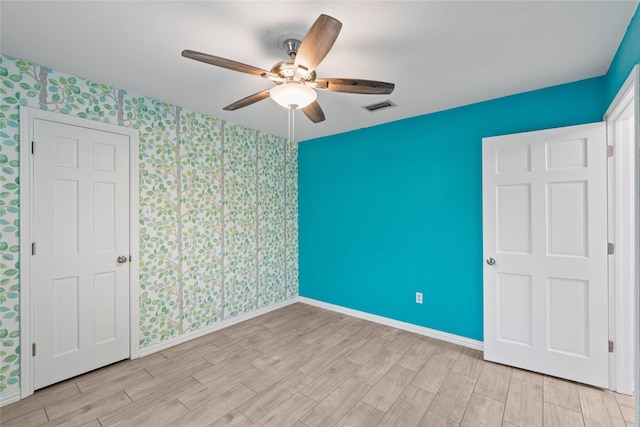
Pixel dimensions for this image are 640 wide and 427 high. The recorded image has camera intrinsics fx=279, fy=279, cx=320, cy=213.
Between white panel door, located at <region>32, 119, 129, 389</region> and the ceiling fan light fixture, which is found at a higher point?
the ceiling fan light fixture

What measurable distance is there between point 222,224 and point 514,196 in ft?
9.99

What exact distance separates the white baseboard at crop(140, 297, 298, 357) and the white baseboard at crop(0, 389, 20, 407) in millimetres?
811

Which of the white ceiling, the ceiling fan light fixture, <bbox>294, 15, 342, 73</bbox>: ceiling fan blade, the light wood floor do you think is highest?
the white ceiling

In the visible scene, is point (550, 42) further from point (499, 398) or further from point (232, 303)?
point (232, 303)

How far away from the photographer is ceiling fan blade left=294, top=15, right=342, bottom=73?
4.23 ft

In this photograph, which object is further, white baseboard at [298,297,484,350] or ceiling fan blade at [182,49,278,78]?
white baseboard at [298,297,484,350]

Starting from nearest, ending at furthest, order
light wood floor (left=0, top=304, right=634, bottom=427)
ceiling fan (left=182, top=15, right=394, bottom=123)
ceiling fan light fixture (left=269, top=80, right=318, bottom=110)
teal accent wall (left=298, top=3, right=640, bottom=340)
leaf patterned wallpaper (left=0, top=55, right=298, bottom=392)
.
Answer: ceiling fan (left=182, top=15, right=394, bottom=123)
ceiling fan light fixture (left=269, top=80, right=318, bottom=110)
light wood floor (left=0, top=304, right=634, bottom=427)
leaf patterned wallpaper (left=0, top=55, right=298, bottom=392)
teal accent wall (left=298, top=3, right=640, bottom=340)

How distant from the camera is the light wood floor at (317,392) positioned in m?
1.87

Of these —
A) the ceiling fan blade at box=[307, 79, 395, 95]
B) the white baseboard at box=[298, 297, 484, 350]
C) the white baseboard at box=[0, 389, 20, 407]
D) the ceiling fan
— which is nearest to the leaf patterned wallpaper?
the white baseboard at box=[0, 389, 20, 407]

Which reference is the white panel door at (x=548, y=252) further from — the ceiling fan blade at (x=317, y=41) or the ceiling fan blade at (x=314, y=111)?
the ceiling fan blade at (x=317, y=41)

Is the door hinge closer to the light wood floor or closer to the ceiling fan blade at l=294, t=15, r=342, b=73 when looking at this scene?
the light wood floor

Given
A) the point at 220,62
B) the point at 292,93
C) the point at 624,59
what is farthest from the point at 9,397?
the point at 624,59

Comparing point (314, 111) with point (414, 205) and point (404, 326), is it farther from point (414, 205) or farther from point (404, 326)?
point (404, 326)

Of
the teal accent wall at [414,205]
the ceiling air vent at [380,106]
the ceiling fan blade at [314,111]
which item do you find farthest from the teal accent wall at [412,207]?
the ceiling fan blade at [314,111]
